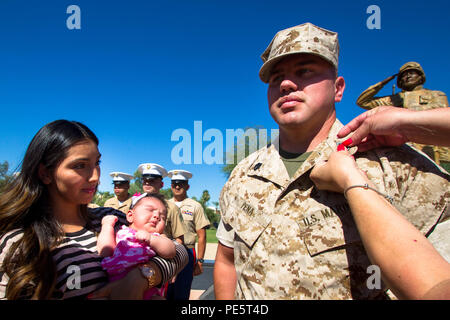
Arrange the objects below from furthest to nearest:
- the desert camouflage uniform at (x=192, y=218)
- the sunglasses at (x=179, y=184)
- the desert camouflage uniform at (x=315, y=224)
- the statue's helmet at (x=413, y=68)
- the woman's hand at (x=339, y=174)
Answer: the sunglasses at (x=179, y=184) → the desert camouflage uniform at (x=192, y=218) → the statue's helmet at (x=413, y=68) → the desert camouflage uniform at (x=315, y=224) → the woman's hand at (x=339, y=174)

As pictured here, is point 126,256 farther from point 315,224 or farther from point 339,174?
point 339,174

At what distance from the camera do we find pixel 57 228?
5.51 ft

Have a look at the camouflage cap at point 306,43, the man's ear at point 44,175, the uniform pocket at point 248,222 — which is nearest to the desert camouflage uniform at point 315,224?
the uniform pocket at point 248,222

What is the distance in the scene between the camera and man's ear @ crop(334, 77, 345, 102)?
180cm

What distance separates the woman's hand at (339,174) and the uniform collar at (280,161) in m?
0.21

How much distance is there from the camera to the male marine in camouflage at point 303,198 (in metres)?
1.38

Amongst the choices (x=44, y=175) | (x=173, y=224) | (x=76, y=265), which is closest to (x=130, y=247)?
(x=76, y=265)

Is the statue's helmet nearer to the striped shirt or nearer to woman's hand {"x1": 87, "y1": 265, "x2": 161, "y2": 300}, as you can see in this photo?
the striped shirt

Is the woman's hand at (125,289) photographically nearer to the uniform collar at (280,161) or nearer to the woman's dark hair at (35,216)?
the woman's dark hair at (35,216)

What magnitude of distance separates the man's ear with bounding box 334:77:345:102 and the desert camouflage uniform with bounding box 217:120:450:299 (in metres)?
0.18

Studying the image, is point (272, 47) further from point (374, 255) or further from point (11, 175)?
point (11, 175)

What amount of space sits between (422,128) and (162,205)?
2087 millimetres

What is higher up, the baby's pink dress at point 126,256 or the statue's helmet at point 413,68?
the statue's helmet at point 413,68
